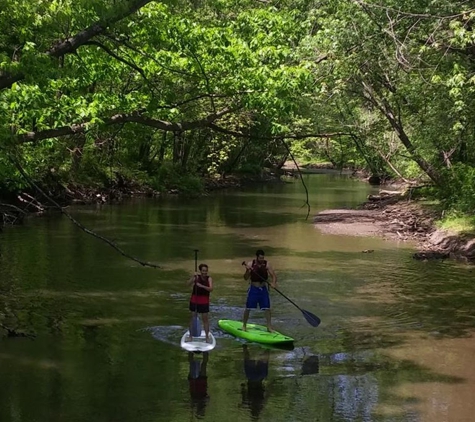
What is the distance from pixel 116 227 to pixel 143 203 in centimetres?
978

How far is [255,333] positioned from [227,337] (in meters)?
0.60

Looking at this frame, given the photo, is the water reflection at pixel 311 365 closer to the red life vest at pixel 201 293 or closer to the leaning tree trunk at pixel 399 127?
the red life vest at pixel 201 293

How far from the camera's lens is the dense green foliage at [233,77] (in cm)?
877

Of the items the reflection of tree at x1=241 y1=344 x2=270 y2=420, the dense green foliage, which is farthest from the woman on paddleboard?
the dense green foliage

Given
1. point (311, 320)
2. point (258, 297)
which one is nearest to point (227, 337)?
point (258, 297)

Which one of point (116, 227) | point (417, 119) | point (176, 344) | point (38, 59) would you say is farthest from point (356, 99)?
point (38, 59)

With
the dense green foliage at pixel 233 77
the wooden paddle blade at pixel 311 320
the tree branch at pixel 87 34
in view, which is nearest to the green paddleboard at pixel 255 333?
the wooden paddle blade at pixel 311 320

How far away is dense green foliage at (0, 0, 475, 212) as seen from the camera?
877cm

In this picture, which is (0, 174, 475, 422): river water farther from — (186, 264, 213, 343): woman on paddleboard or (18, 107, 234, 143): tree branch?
(18, 107, 234, 143): tree branch

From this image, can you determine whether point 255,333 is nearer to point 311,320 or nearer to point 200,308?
point 200,308

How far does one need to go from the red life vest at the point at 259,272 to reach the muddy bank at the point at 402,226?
32.2 ft

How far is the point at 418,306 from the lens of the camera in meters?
14.3

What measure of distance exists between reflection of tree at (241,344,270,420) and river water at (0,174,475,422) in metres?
0.03

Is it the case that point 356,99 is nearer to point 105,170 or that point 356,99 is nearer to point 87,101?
point 105,170
